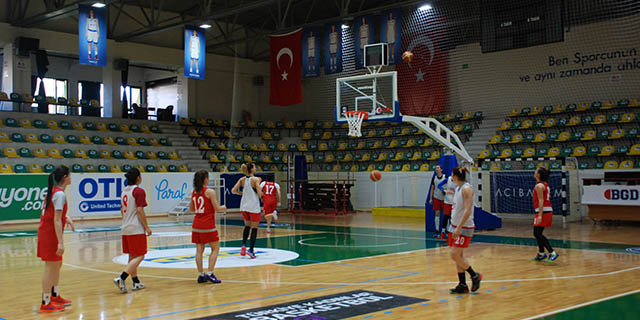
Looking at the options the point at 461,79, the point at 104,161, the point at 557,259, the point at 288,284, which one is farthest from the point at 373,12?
the point at 288,284

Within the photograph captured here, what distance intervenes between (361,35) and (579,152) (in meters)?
8.83

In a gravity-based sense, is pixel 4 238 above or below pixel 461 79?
below

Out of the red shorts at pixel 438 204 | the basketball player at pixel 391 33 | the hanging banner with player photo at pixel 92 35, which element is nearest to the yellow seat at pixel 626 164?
the basketball player at pixel 391 33

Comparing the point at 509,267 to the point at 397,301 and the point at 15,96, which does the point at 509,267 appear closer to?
the point at 397,301

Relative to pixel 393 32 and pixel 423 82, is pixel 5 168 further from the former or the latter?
pixel 423 82

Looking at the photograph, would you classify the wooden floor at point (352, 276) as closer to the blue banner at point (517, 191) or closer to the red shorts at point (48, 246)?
the red shorts at point (48, 246)

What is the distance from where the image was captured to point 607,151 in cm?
2091

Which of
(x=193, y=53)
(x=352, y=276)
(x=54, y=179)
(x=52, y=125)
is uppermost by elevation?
(x=193, y=53)

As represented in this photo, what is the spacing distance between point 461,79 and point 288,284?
19531 millimetres

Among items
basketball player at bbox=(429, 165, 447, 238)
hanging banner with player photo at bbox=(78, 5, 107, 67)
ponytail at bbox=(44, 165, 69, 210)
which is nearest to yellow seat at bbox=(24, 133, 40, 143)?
hanging banner with player photo at bbox=(78, 5, 107, 67)

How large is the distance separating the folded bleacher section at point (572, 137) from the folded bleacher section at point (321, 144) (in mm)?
1999

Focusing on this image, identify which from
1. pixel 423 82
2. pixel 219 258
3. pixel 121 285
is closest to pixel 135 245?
pixel 121 285

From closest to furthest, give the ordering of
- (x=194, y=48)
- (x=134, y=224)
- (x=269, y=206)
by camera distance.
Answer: (x=134, y=224), (x=269, y=206), (x=194, y=48)

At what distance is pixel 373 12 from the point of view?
74.7 ft
